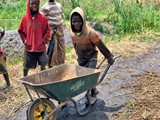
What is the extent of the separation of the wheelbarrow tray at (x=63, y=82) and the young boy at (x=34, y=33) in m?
0.89

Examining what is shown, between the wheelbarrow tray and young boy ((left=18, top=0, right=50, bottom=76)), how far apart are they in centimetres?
89

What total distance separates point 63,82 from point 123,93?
5.28 feet

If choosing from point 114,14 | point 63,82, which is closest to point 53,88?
point 63,82

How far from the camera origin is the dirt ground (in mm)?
4617

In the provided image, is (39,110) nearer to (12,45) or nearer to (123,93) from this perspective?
(123,93)

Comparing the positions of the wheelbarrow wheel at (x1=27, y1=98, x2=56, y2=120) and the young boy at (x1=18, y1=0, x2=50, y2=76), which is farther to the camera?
the young boy at (x1=18, y1=0, x2=50, y2=76)

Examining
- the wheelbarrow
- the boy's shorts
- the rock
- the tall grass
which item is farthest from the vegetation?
the wheelbarrow

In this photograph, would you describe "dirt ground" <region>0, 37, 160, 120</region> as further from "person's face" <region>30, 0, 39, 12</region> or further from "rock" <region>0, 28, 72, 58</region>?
"person's face" <region>30, 0, 39, 12</region>

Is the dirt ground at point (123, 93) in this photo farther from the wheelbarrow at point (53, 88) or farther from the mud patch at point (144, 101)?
the wheelbarrow at point (53, 88)

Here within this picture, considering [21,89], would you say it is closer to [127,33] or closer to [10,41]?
[10,41]

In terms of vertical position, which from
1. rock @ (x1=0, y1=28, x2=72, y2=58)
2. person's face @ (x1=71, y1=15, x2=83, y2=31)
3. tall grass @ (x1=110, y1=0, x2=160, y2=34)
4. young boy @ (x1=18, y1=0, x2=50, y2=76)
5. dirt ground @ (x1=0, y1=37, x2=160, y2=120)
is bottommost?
dirt ground @ (x1=0, y1=37, x2=160, y2=120)

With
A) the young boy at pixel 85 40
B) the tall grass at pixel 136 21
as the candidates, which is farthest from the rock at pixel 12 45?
the young boy at pixel 85 40

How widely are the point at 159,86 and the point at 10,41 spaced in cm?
405

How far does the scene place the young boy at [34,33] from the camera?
17.3 feet
